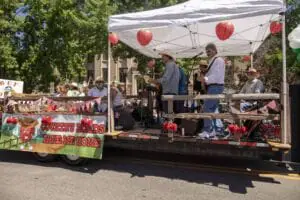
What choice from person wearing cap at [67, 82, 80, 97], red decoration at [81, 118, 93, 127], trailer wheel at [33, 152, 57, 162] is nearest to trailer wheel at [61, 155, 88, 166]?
trailer wheel at [33, 152, 57, 162]

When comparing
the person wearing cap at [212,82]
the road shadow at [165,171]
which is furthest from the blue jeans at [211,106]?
the road shadow at [165,171]

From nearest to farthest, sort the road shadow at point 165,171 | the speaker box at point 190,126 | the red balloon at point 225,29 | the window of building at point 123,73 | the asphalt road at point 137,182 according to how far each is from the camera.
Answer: the asphalt road at point 137,182 < the road shadow at point 165,171 < the red balloon at point 225,29 < the speaker box at point 190,126 < the window of building at point 123,73

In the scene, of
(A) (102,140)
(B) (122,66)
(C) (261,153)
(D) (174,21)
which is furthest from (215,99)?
(B) (122,66)

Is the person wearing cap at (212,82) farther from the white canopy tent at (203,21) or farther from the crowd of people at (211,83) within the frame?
the white canopy tent at (203,21)

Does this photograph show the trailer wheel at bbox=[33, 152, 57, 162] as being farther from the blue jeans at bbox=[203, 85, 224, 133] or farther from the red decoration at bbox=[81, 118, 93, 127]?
the blue jeans at bbox=[203, 85, 224, 133]

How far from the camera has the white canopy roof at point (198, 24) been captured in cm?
538

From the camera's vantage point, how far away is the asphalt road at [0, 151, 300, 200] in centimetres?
498

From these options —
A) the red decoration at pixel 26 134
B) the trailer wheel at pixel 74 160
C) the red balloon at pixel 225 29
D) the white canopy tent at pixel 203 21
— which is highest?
the white canopy tent at pixel 203 21

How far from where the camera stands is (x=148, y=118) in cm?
857

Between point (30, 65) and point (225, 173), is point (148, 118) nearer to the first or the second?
point (225, 173)

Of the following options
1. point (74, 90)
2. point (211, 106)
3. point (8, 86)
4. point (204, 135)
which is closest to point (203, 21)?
point (211, 106)

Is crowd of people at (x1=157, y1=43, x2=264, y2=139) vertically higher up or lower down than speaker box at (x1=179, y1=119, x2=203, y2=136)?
higher up

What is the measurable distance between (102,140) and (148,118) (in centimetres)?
240

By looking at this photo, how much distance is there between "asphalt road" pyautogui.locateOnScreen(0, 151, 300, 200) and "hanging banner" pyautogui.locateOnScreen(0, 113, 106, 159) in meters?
0.37
